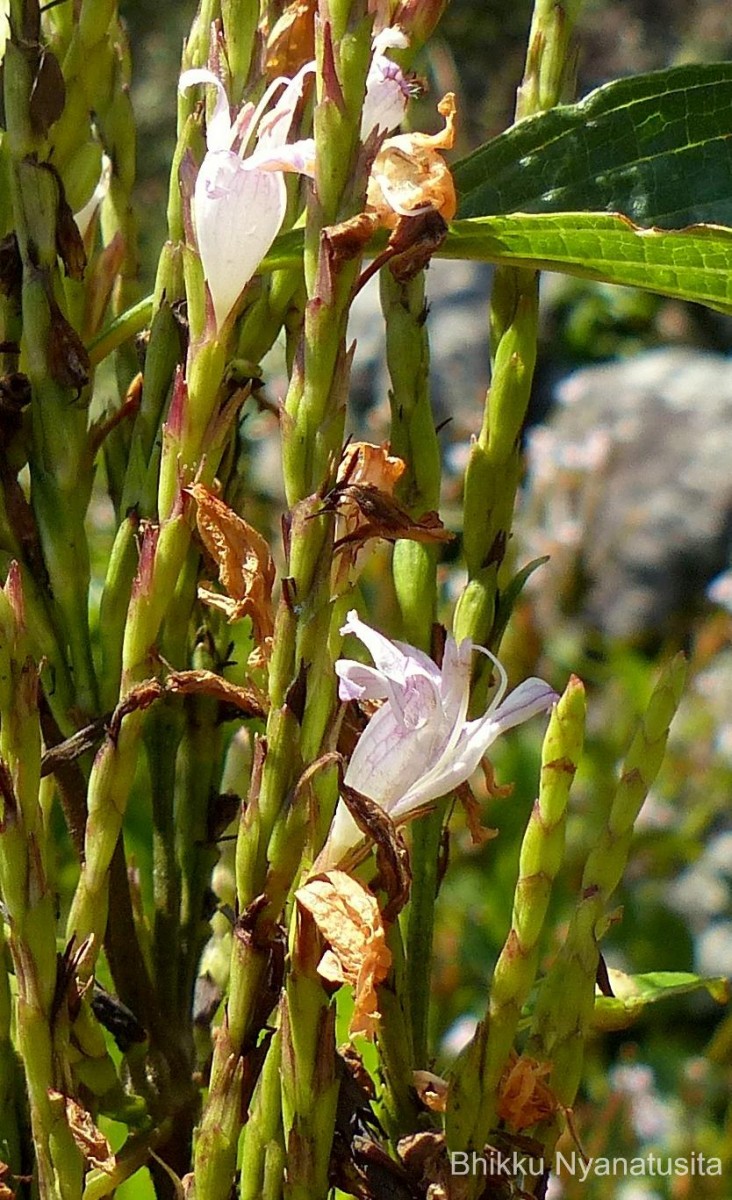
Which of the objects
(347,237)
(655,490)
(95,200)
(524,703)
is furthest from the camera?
(655,490)

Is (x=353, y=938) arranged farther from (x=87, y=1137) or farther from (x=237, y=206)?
(x=237, y=206)

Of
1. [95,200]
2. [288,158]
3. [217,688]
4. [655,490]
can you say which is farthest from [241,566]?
[655,490]

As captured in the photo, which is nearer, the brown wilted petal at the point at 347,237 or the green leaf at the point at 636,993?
the brown wilted petal at the point at 347,237

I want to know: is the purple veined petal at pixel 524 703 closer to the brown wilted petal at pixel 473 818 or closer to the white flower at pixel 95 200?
the brown wilted petal at pixel 473 818

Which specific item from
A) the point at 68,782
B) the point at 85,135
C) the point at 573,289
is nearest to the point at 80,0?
the point at 85,135

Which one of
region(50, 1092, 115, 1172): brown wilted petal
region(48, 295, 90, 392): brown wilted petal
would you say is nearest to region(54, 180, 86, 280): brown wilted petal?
region(48, 295, 90, 392): brown wilted petal

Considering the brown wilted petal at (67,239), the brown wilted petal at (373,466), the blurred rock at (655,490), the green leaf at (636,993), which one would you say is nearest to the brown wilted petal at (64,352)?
the brown wilted petal at (67,239)
